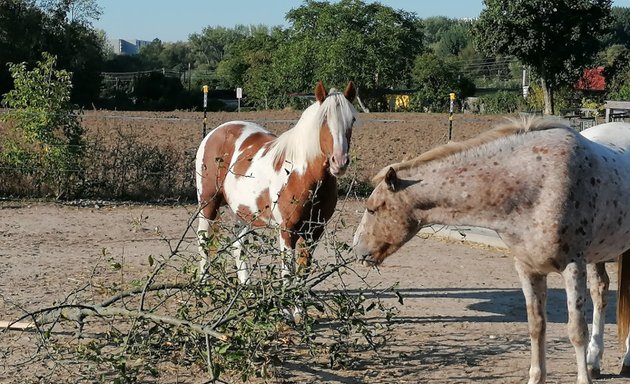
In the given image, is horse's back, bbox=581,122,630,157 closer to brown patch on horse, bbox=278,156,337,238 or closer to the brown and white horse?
the brown and white horse

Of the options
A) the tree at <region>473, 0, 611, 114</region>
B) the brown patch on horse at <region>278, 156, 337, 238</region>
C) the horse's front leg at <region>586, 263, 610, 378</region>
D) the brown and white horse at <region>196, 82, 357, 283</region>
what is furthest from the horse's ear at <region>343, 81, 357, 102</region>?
the tree at <region>473, 0, 611, 114</region>

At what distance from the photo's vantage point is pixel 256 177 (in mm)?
7797

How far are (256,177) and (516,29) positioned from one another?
41126 mm

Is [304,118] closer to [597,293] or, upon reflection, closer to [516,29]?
[597,293]

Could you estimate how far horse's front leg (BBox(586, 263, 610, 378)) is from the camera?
6273mm

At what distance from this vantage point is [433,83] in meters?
55.3

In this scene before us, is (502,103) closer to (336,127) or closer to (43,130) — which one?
(43,130)

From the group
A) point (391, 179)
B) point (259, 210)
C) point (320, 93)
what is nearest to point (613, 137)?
point (391, 179)

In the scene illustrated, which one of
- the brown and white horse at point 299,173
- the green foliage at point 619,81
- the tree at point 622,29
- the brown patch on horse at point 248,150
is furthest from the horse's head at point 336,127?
the tree at point 622,29

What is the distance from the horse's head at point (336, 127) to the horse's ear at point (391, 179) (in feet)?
4.93

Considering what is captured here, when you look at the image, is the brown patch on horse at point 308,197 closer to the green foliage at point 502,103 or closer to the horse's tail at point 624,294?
the horse's tail at point 624,294

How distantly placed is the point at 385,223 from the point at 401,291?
329cm

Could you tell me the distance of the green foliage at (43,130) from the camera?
14.0 meters

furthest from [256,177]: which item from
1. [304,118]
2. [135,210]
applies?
[135,210]
